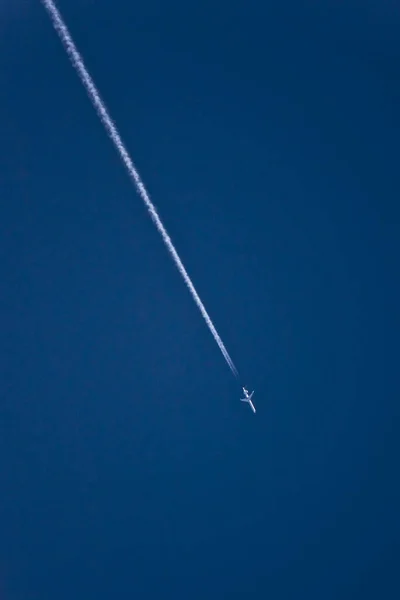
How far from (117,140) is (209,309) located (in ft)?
6.20

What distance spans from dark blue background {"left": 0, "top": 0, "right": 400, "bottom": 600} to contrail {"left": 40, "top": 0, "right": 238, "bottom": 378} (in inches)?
3.0

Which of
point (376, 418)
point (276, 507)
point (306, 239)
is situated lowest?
point (276, 507)

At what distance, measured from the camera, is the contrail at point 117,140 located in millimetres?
4852

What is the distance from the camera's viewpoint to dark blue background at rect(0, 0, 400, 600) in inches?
202

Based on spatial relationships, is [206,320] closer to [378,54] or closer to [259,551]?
[259,551]

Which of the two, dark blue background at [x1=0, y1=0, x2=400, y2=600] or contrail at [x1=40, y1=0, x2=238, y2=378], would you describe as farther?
dark blue background at [x1=0, y1=0, x2=400, y2=600]

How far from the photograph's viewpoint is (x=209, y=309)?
5.39 m

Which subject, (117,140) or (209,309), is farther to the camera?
(209,309)

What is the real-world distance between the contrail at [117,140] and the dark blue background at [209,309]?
77mm

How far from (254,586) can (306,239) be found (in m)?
3.69

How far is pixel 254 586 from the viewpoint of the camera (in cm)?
561

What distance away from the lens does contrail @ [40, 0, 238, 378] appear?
485 cm

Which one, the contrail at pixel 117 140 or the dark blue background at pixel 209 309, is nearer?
the contrail at pixel 117 140

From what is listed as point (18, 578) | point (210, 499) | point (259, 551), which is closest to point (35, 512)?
point (18, 578)
